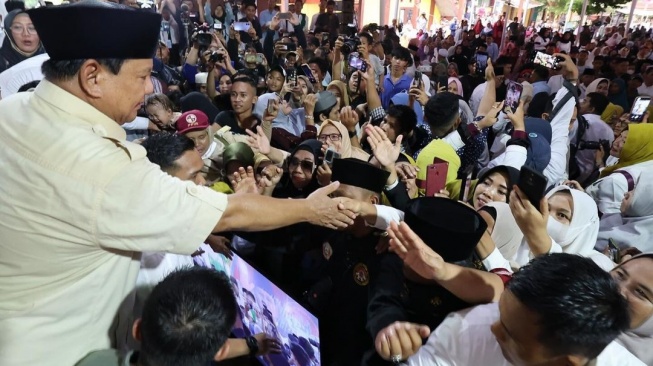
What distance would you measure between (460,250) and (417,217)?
204 millimetres

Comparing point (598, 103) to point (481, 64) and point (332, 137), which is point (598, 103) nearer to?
point (481, 64)

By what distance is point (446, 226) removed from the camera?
5.65 feet

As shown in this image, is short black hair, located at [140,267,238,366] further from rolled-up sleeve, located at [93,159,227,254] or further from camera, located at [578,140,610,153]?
camera, located at [578,140,610,153]

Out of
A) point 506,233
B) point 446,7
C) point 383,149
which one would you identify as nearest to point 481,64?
point 383,149

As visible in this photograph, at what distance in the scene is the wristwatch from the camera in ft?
6.59

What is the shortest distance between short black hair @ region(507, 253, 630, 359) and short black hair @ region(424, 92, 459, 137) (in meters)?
2.75

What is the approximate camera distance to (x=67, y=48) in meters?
1.37

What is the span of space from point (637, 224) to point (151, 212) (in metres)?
3.36

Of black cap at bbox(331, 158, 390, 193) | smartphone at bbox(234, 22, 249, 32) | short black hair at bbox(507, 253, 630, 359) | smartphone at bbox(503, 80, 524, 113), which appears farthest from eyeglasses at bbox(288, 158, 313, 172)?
smartphone at bbox(234, 22, 249, 32)

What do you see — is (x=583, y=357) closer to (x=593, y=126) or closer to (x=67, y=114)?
(x=67, y=114)

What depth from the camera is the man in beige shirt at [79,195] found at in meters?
1.28

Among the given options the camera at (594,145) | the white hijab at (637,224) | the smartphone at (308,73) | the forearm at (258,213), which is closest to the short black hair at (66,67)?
the forearm at (258,213)

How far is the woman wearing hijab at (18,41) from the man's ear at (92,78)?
3.47m

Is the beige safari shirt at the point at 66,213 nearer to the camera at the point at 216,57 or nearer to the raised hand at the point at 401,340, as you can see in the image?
the raised hand at the point at 401,340
